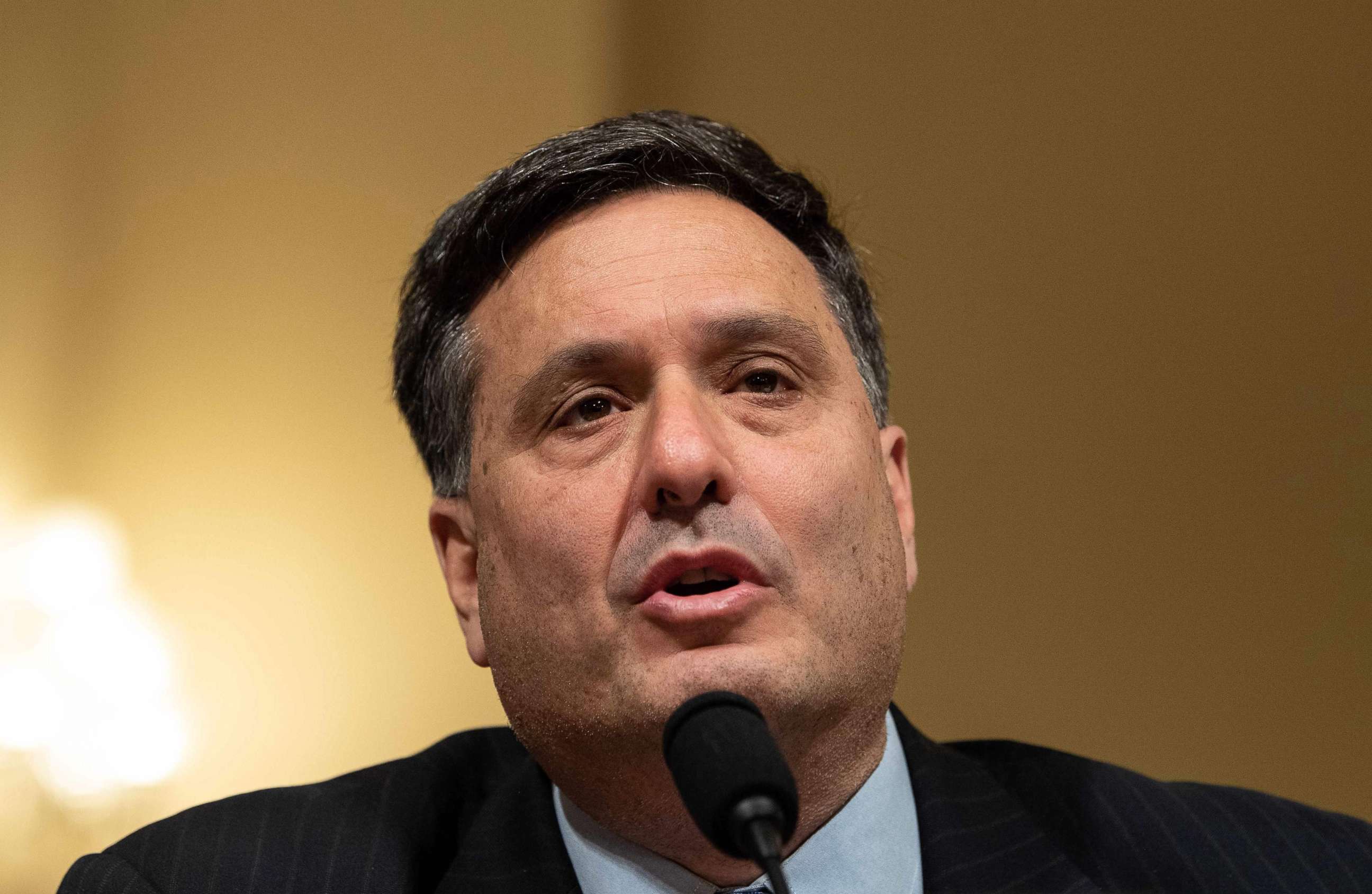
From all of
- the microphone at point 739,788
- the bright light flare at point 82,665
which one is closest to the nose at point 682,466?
the microphone at point 739,788

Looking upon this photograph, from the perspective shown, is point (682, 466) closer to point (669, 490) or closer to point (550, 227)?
point (669, 490)

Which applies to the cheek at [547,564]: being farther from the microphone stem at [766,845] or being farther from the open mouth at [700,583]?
the microphone stem at [766,845]

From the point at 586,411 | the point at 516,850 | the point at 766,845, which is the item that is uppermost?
the point at 586,411

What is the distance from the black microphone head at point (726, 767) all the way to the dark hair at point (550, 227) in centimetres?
70

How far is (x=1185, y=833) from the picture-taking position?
158 cm

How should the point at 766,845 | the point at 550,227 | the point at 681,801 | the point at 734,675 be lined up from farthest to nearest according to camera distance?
the point at 550,227 → the point at 681,801 → the point at 734,675 → the point at 766,845

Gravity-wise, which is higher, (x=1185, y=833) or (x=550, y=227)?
(x=550, y=227)

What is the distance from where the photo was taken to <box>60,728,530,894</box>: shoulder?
144 centimetres

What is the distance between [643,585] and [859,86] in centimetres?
164

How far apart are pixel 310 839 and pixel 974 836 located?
31.9 inches

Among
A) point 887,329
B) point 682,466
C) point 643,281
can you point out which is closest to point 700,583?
point 682,466

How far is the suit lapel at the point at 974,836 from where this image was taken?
4.69 feet

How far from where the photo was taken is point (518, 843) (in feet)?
4.92

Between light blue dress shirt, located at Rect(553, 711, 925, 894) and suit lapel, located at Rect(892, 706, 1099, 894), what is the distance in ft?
0.10
